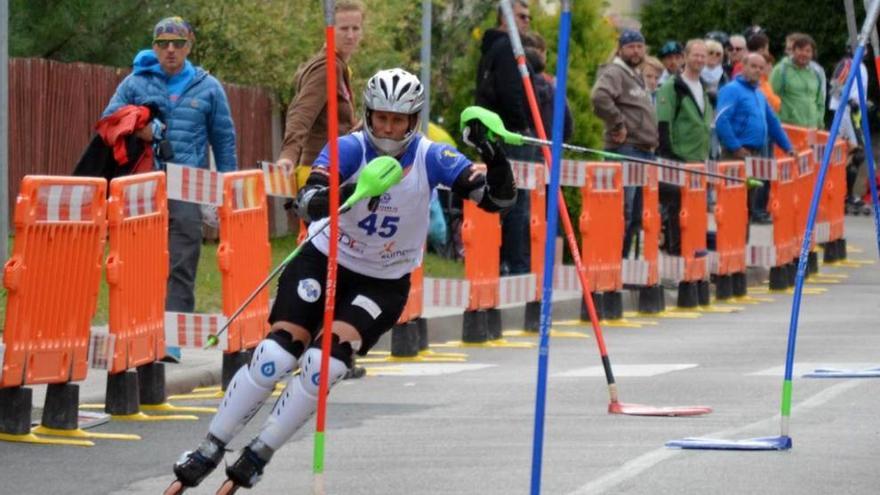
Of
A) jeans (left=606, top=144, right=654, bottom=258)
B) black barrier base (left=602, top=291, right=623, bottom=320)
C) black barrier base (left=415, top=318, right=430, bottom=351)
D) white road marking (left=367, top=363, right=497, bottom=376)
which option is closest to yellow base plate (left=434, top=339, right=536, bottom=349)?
black barrier base (left=415, top=318, right=430, bottom=351)

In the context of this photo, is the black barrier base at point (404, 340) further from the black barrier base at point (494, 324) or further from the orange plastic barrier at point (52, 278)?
the orange plastic barrier at point (52, 278)

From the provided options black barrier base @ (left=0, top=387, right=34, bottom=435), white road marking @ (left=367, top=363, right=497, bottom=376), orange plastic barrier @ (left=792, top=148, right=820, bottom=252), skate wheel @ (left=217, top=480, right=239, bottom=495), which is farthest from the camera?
orange plastic barrier @ (left=792, top=148, right=820, bottom=252)

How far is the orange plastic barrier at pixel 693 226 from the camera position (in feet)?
64.7

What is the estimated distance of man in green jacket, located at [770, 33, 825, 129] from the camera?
24.6 m

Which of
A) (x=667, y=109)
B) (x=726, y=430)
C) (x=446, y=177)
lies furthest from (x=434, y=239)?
(x=446, y=177)

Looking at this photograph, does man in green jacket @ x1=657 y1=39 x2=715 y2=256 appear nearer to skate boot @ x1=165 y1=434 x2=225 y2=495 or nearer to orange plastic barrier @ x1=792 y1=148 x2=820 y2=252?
orange plastic barrier @ x1=792 y1=148 x2=820 y2=252

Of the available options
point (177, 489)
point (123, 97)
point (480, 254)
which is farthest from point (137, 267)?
point (480, 254)

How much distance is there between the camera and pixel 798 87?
25062 millimetres

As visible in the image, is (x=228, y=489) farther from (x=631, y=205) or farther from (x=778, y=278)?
(x=778, y=278)

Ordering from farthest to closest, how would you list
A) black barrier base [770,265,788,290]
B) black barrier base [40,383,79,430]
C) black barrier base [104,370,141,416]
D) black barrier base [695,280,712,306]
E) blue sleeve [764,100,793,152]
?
1. blue sleeve [764,100,793,152]
2. black barrier base [770,265,788,290]
3. black barrier base [695,280,712,306]
4. black barrier base [104,370,141,416]
5. black barrier base [40,383,79,430]

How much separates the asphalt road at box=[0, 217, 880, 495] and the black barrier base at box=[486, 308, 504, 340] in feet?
2.34

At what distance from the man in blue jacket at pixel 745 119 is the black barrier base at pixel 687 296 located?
274 cm

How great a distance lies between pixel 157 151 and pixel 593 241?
5.42 m

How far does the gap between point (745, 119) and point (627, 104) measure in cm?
320
